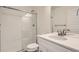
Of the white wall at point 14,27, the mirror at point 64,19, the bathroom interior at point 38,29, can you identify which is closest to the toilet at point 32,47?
the bathroom interior at point 38,29

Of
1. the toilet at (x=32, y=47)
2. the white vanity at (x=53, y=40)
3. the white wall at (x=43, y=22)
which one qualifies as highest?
the white wall at (x=43, y=22)

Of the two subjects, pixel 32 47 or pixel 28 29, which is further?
pixel 28 29

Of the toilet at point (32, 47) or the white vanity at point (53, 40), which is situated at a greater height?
the white vanity at point (53, 40)

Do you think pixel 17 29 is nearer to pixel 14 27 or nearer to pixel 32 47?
pixel 14 27

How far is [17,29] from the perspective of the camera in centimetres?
107

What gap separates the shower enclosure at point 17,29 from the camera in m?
1.01

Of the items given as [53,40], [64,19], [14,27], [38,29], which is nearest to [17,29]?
[14,27]

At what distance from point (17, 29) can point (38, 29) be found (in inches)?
10.1

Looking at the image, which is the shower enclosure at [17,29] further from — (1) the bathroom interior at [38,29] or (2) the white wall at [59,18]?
(2) the white wall at [59,18]

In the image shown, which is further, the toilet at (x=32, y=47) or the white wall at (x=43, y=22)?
the white wall at (x=43, y=22)

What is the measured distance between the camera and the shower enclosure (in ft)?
3.33

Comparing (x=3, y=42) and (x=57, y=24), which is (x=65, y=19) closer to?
(x=57, y=24)

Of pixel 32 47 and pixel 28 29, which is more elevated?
→ pixel 28 29
